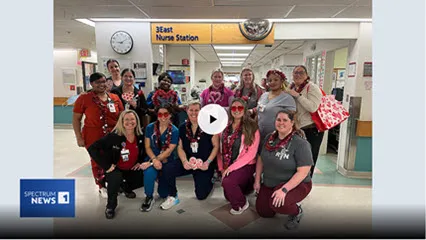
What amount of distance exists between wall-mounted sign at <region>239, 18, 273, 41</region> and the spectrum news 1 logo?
2631 mm

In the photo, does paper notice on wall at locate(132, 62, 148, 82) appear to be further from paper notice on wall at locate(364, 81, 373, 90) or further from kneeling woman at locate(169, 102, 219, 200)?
paper notice on wall at locate(364, 81, 373, 90)

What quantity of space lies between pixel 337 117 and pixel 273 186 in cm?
98

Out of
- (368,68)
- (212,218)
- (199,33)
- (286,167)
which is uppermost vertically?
(199,33)

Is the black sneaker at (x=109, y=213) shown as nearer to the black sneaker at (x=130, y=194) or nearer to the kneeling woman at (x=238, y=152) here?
the black sneaker at (x=130, y=194)

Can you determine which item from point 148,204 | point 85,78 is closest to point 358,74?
point 148,204

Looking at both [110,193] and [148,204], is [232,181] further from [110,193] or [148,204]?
[110,193]

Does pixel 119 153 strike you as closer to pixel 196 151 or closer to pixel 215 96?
pixel 196 151

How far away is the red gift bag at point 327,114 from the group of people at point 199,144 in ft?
0.24

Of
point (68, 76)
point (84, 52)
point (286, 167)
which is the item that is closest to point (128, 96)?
point (286, 167)

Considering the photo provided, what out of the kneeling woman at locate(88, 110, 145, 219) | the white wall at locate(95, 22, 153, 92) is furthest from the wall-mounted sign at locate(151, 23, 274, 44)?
the kneeling woman at locate(88, 110, 145, 219)

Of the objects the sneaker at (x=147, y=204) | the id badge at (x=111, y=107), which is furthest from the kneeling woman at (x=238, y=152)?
the id badge at (x=111, y=107)

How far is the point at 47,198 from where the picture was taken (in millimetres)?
1825

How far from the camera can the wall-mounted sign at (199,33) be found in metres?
3.25

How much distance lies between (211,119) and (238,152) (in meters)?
0.42
